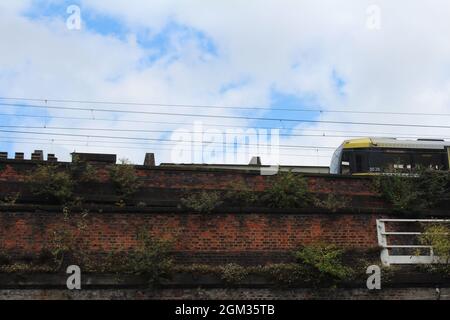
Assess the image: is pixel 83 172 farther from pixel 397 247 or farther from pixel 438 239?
pixel 438 239

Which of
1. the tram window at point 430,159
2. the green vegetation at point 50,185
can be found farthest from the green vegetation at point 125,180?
the tram window at point 430,159

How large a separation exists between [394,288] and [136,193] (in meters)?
6.63

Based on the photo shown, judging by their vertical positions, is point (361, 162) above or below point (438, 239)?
above

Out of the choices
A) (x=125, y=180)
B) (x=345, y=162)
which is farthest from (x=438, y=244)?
(x=345, y=162)

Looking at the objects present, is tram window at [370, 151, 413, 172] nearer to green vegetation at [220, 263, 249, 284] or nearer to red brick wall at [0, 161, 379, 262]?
red brick wall at [0, 161, 379, 262]

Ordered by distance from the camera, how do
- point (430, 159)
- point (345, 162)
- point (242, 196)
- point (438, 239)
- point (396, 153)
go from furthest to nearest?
point (345, 162)
point (396, 153)
point (430, 159)
point (242, 196)
point (438, 239)

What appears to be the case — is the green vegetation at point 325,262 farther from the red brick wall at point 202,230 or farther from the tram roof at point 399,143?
the tram roof at point 399,143

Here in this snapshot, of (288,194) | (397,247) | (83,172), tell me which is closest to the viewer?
(397,247)

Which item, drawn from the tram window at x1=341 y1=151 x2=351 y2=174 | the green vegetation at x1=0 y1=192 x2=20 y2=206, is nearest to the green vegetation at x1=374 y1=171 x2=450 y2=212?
the tram window at x1=341 y1=151 x2=351 y2=174

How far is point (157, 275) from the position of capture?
11.7 m

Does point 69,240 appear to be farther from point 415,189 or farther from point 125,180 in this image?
point 415,189

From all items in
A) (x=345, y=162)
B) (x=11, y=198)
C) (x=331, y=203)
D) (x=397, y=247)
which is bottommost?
(x=397, y=247)

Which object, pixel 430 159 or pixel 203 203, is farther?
pixel 430 159
